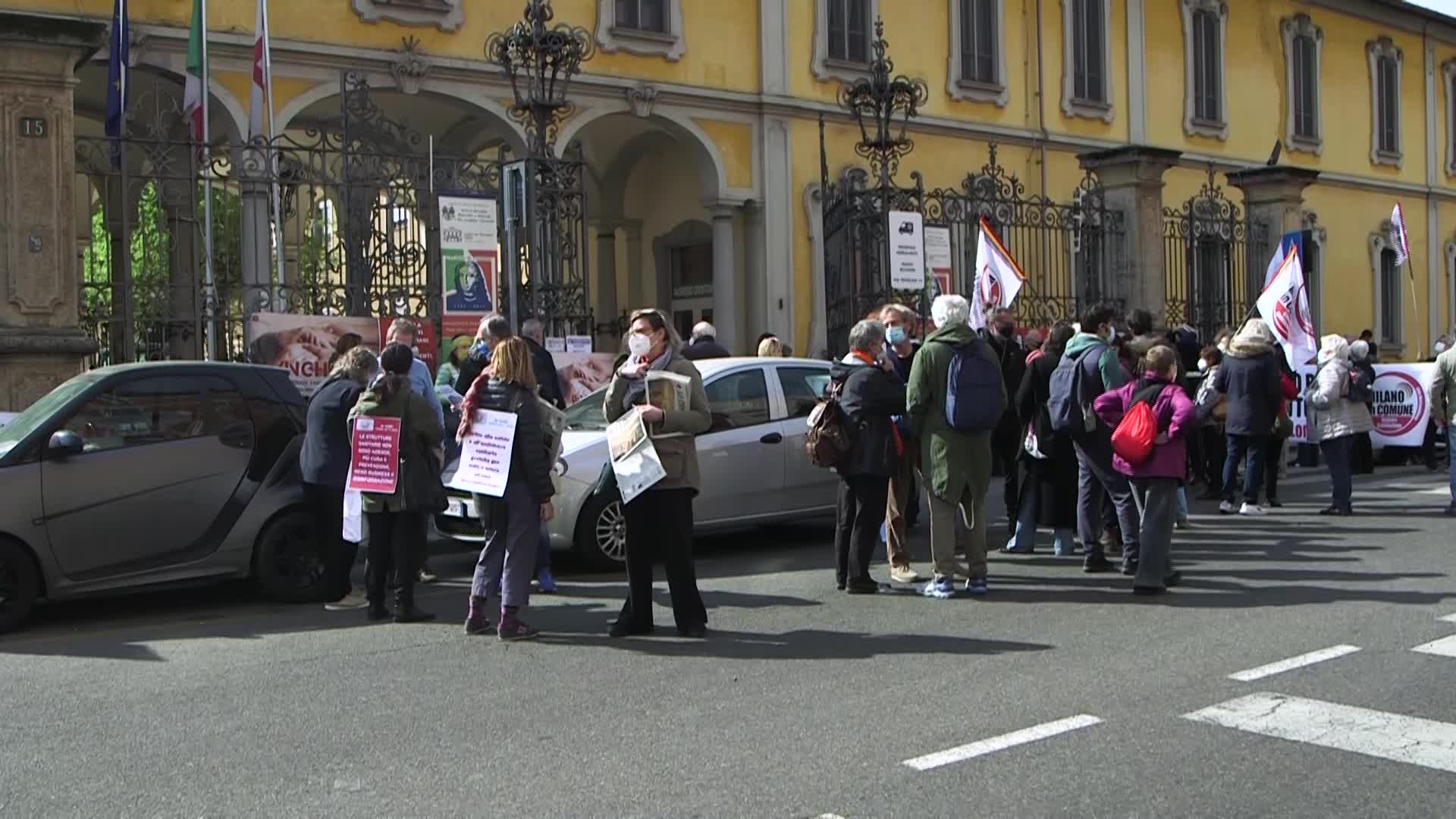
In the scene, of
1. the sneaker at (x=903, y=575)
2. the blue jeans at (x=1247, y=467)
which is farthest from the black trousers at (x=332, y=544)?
the blue jeans at (x=1247, y=467)

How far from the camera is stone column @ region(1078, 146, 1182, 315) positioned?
67.8 ft

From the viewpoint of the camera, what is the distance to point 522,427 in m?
7.90

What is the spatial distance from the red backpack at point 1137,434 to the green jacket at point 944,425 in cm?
78

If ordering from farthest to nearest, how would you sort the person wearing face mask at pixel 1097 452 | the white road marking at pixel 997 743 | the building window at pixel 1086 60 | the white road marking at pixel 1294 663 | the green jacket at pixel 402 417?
1. the building window at pixel 1086 60
2. the person wearing face mask at pixel 1097 452
3. the green jacket at pixel 402 417
4. the white road marking at pixel 1294 663
5. the white road marking at pixel 997 743

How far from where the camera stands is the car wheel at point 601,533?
33.9ft

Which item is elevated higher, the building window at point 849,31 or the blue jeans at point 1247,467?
the building window at point 849,31

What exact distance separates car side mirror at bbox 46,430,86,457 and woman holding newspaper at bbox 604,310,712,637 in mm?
3113

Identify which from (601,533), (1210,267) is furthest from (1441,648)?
(1210,267)

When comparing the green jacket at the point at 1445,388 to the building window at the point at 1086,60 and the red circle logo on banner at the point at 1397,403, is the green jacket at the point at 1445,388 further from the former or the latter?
the building window at the point at 1086,60

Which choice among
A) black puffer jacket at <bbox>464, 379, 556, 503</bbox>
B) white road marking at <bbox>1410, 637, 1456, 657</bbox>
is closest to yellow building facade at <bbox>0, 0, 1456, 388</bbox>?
black puffer jacket at <bbox>464, 379, 556, 503</bbox>

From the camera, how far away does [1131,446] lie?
354 inches

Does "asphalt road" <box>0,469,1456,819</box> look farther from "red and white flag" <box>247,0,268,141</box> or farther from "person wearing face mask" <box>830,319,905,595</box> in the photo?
"red and white flag" <box>247,0,268,141</box>

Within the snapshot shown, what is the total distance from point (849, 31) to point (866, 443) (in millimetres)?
15109

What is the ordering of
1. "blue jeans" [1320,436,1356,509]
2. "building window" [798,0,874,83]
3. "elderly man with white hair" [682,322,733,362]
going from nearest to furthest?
"blue jeans" [1320,436,1356,509]
"elderly man with white hair" [682,322,733,362]
"building window" [798,0,874,83]
